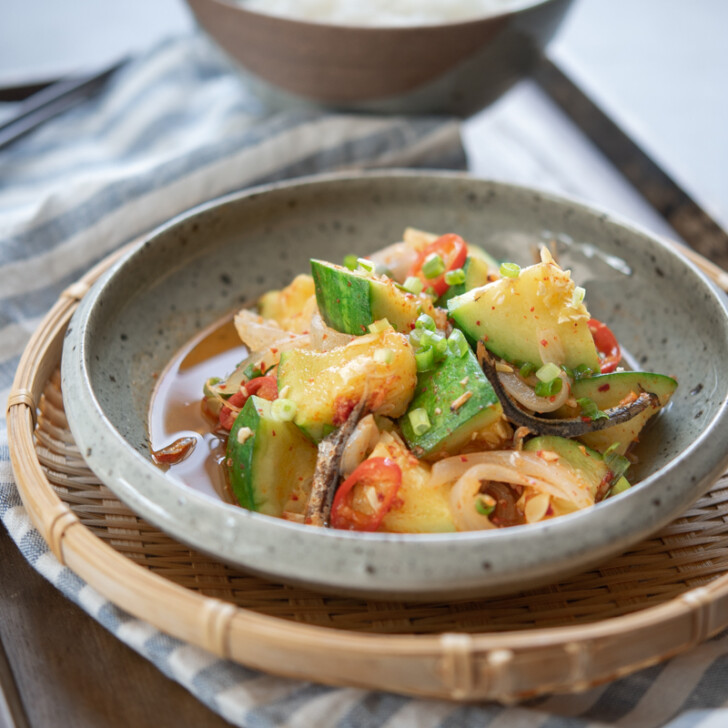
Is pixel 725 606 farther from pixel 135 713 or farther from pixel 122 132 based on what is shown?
pixel 122 132

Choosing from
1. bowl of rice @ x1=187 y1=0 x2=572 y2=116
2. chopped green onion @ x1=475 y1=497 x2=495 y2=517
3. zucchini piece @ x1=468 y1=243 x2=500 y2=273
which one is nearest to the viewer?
chopped green onion @ x1=475 y1=497 x2=495 y2=517

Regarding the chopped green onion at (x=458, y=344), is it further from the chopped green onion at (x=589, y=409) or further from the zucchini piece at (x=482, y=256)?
Result: the zucchini piece at (x=482, y=256)

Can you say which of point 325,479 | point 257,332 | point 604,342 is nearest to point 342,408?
point 325,479

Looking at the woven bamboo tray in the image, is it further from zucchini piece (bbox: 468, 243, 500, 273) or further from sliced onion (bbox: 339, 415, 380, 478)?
zucchini piece (bbox: 468, 243, 500, 273)

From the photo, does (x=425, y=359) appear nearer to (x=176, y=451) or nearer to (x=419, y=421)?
(x=419, y=421)

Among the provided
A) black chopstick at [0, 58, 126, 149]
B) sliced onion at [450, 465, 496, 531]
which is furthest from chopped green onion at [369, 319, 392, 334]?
black chopstick at [0, 58, 126, 149]

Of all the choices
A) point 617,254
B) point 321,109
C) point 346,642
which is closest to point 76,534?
point 346,642
